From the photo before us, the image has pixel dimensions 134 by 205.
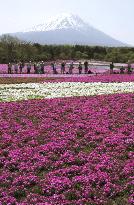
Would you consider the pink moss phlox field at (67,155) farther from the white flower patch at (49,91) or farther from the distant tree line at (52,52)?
the distant tree line at (52,52)

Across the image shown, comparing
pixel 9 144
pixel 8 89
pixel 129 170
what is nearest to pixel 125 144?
pixel 129 170

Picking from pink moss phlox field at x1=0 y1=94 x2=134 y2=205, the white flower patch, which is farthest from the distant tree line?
pink moss phlox field at x1=0 y1=94 x2=134 y2=205

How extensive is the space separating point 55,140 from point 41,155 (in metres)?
2.26

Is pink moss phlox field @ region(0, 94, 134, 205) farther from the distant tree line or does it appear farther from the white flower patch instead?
the distant tree line

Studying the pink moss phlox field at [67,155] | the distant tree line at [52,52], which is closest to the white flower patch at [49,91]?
the pink moss phlox field at [67,155]

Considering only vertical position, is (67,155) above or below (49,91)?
above

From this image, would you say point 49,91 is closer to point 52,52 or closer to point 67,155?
point 67,155

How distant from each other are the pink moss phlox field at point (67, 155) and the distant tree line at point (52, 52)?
6542 cm

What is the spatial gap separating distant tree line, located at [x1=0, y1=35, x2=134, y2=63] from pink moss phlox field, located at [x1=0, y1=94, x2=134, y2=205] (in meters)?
65.4

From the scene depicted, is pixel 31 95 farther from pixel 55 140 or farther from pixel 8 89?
pixel 55 140

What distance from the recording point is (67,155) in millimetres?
18250

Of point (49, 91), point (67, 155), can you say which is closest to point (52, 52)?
point (49, 91)

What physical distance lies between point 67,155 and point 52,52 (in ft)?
314

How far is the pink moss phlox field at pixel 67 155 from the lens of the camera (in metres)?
14.6
